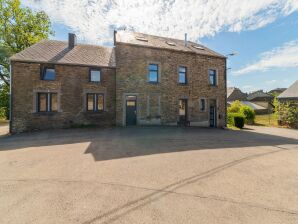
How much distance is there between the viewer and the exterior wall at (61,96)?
1273 cm

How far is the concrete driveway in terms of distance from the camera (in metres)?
3.17

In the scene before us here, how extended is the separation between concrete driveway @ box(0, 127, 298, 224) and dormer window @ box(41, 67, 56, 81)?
25.9 feet

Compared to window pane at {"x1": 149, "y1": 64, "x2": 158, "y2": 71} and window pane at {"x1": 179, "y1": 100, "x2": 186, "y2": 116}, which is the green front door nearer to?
window pane at {"x1": 149, "y1": 64, "x2": 158, "y2": 71}

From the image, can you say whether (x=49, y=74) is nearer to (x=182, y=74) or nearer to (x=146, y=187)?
(x=182, y=74)

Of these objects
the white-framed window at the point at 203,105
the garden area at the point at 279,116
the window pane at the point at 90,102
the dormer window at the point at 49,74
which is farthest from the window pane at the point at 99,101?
the garden area at the point at 279,116

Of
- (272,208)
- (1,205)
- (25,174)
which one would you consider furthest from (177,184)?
(25,174)

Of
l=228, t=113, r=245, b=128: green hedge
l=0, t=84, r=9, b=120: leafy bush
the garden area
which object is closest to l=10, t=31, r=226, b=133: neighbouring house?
l=228, t=113, r=245, b=128: green hedge

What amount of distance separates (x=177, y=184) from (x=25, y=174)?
444 centimetres

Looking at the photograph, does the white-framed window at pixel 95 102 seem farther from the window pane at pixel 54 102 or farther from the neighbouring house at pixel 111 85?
the window pane at pixel 54 102

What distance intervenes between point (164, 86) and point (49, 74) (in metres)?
9.70

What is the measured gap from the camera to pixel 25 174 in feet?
16.4

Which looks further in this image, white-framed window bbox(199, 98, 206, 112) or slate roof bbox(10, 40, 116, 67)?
white-framed window bbox(199, 98, 206, 112)

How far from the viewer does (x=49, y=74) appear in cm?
1364

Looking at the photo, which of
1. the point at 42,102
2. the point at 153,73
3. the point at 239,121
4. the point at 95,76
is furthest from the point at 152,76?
the point at 239,121
